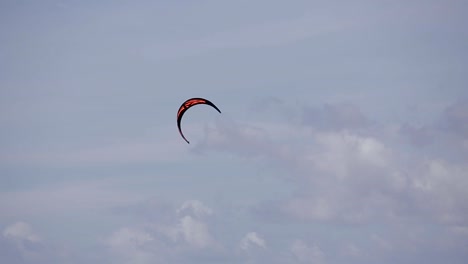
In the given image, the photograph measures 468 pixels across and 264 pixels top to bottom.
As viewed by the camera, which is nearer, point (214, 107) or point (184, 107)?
point (214, 107)

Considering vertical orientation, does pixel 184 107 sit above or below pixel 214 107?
above

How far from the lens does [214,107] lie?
247ft

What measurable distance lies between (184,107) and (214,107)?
10197 millimetres

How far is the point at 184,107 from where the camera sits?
84562 mm
